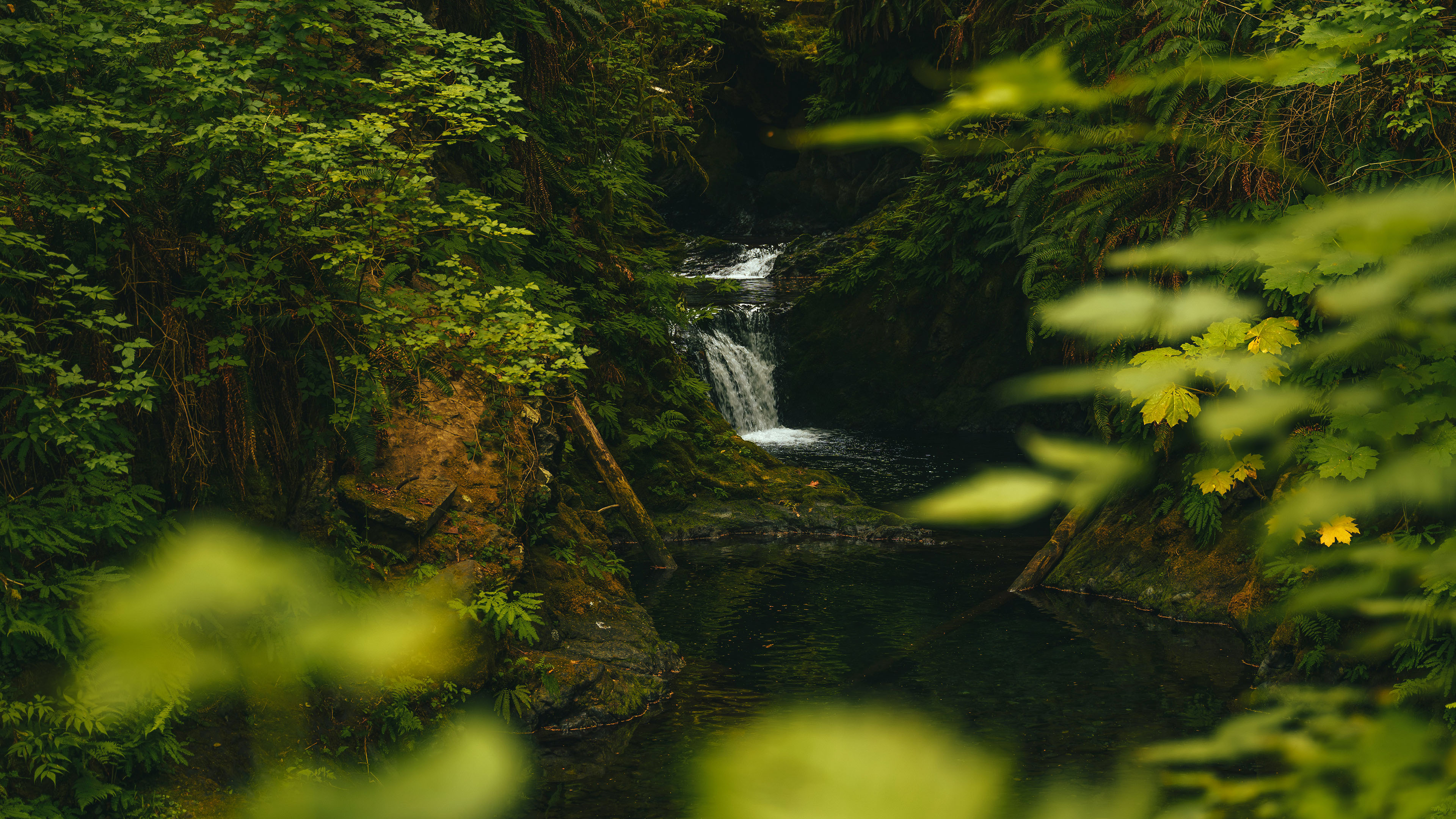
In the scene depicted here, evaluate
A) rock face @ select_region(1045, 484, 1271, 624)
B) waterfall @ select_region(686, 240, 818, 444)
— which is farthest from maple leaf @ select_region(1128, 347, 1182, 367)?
waterfall @ select_region(686, 240, 818, 444)

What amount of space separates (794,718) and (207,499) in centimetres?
616

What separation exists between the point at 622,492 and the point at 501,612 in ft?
12.9

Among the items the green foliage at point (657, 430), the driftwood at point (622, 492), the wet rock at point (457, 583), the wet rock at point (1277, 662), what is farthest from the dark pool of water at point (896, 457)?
the wet rock at point (457, 583)

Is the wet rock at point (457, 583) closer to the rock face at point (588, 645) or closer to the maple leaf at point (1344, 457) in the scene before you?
the rock face at point (588, 645)

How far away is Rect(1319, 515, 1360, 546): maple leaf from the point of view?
645 cm

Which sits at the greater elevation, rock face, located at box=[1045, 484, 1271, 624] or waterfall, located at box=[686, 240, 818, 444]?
rock face, located at box=[1045, 484, 1271, 624]

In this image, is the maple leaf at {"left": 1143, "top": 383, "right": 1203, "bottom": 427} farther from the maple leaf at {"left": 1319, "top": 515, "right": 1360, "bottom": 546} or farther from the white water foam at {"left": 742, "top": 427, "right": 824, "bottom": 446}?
the white water foam at {"left": 742, "top": 427, "right": 824, "bottom": 446}

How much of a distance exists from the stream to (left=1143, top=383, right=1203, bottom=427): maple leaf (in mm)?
3758

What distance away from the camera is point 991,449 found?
17.7m

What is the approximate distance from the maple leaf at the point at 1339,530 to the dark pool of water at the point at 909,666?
163 cm

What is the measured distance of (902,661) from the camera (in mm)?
8594

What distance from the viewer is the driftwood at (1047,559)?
10711 mm

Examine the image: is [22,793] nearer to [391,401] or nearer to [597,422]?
[391,401]

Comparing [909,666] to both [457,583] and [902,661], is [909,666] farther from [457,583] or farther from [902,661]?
[457,583]
